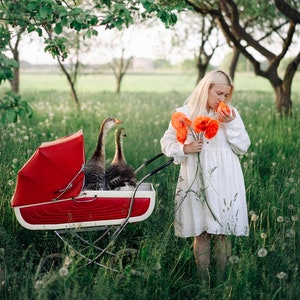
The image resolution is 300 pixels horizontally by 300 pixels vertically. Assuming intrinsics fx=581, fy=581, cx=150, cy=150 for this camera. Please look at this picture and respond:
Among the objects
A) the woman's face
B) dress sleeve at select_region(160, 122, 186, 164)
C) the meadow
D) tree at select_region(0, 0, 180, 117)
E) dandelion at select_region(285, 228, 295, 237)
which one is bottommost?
the meadow

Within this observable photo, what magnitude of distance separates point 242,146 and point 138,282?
128 centimetres

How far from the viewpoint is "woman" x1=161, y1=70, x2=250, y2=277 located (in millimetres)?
4211

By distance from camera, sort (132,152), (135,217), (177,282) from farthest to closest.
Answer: (132,152) → (177,282) → (135,217)

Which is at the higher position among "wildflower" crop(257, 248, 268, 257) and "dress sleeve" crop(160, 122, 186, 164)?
"dress sleeve" crop(160, 122, 186, 164)

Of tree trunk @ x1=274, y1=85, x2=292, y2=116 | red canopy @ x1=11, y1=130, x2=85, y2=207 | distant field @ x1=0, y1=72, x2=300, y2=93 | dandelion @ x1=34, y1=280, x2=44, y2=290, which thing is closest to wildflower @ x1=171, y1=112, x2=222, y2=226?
red canopy @ x1=11, y1=130, x2=85, y2=207

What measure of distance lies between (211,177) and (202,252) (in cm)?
59

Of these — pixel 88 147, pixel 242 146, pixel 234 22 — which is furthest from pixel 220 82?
pixel 234 22

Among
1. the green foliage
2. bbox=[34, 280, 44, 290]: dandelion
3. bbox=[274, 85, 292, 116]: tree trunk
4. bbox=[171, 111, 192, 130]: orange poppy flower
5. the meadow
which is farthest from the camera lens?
bbox=[274, 85, 292, 116]: tree trunk

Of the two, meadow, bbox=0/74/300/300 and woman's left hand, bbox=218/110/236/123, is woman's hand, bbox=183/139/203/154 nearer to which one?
woman's left hand, bbox=218/110/236/123

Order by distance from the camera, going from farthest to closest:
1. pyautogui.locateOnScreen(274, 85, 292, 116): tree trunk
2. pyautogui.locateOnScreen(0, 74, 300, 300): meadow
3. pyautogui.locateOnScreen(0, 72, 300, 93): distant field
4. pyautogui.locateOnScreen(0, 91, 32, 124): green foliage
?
pyautogui.locateOnScreen(0, 72, 300, 93): distant field → pyautogui.locateOnScreen(274, 85, 292, 116): tree trunk → pyautogui.locateOnScreen(0, 74, 300, 300): meadow → pyautogui.locateOnScreen(0, 91, 32, 124): green foliage

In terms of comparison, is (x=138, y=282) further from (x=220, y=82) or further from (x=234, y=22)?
(x=234, y=22)

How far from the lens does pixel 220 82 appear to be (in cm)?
431

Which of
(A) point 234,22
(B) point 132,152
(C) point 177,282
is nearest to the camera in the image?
(C) point 177,282

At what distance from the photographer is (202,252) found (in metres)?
4.36
